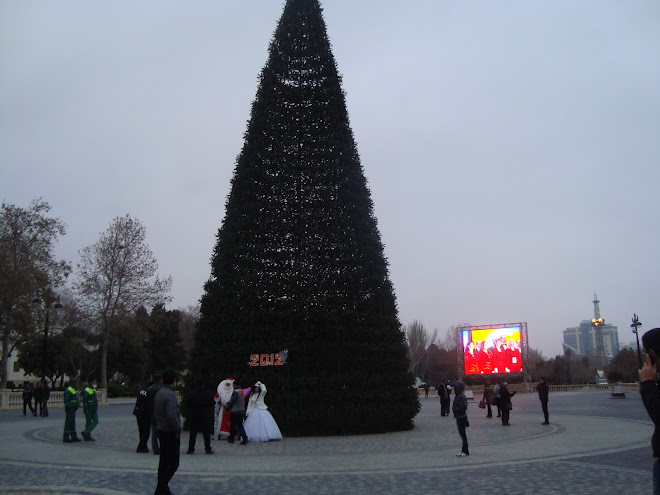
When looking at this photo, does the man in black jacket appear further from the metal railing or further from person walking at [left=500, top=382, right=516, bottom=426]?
the metal railing

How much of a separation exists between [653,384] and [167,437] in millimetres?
6068

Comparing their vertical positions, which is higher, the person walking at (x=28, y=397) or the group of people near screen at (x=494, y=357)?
the group of people near screen at (x=494, y=357)

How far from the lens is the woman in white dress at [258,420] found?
15531mm

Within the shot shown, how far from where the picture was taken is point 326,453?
12797mm

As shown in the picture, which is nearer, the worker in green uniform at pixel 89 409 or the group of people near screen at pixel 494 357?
the worker in green uniform at pixel 89 409

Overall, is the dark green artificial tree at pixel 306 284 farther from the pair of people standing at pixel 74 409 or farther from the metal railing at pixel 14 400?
the metal railing at pixel 14 400

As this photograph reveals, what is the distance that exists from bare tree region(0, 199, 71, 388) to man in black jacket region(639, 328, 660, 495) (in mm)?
41445

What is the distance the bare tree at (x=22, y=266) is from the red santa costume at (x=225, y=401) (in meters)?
28.7

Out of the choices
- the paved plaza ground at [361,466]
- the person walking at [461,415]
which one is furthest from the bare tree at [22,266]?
the person walking at [461,415]

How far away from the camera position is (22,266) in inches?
1537

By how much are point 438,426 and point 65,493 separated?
561 inches

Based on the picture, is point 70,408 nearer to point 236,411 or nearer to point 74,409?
point 74,409

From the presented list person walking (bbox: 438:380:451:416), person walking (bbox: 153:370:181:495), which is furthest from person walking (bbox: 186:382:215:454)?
person walking (bbox: 438:380:451:416)

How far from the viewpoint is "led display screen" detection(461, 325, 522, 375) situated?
5050cm
